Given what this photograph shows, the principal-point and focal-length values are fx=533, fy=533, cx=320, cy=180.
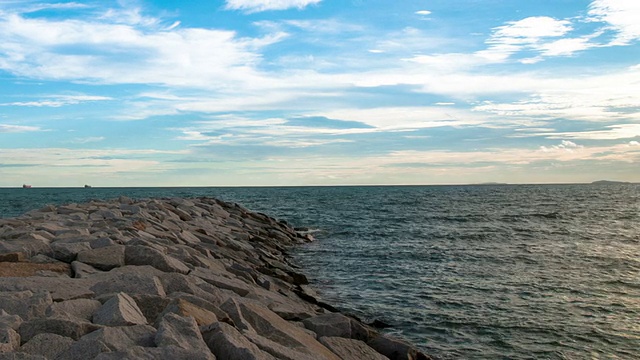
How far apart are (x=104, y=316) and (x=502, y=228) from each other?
24191mm

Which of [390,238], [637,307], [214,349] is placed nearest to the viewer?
[214,349]

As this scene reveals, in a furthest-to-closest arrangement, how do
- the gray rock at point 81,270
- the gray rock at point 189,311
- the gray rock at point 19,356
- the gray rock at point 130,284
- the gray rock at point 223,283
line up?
the gray rock at point 223,283
the gray rock at point 81,270
the gray rock at point 130,284
the gray rock at point 189,311
the gray rock at point 19,356

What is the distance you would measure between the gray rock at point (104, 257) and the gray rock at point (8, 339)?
2.89 metres

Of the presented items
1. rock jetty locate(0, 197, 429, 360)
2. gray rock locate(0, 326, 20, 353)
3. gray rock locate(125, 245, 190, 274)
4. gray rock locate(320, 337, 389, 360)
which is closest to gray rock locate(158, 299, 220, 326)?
rock jetty locate(0, 197, 429, 360)

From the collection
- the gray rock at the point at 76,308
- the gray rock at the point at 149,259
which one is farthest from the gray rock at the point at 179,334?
the gray rock at the point at 149,259

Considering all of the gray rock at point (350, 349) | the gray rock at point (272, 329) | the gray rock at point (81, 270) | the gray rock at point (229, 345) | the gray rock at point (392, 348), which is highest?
the gray rock at point (81, 270)

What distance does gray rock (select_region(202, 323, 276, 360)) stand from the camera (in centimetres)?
399

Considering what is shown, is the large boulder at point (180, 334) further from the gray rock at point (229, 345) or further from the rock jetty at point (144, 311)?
the gray rock at point (229, 345)

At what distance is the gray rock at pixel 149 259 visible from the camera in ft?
22.7

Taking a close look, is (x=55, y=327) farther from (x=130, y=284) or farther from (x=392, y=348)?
(x=392, y=348)

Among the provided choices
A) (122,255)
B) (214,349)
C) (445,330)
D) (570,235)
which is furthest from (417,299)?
(570,235)

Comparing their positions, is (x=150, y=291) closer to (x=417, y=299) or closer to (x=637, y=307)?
(x=417, y=299)

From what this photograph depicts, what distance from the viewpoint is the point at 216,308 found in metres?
5.16

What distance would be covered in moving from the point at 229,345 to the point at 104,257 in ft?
11.4
